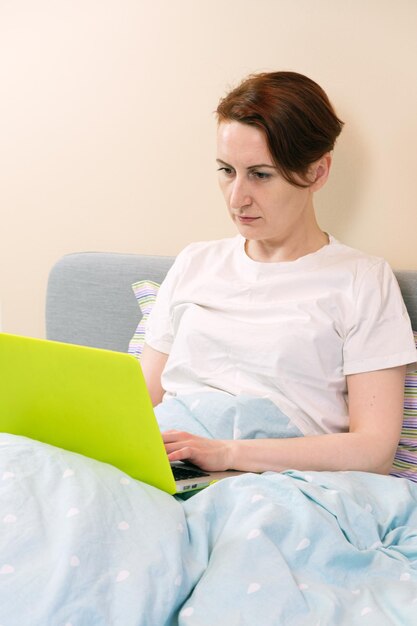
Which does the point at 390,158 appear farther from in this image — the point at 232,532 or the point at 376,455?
the point at 232,532

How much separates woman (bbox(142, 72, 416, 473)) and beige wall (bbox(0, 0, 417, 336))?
21cm

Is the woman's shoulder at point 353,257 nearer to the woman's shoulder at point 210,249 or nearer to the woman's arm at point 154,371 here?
the woman's shoulder at point 210,249

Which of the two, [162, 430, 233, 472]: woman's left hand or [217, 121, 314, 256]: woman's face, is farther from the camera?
[217, 121, 314, 256]: woman's face

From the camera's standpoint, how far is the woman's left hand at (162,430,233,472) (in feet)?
4.61

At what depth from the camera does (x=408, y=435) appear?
169 centimetres

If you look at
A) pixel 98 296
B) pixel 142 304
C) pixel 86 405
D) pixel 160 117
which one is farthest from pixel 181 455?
pixel 160 117

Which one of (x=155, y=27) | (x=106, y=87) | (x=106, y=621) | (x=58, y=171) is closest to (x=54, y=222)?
(x=58, y=171)

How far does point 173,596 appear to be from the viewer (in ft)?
3.42

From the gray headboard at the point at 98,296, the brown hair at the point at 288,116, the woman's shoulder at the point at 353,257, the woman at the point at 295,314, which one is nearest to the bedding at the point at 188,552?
the woman at the point at 295,314

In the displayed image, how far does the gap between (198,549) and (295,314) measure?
2.10 ft

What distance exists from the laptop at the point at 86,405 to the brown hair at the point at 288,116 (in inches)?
24.9

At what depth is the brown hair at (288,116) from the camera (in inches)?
64.7

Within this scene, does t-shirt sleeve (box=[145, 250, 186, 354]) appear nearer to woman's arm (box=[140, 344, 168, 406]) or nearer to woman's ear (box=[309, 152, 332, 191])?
woman's arm (box=[140, 344, 168, 406])

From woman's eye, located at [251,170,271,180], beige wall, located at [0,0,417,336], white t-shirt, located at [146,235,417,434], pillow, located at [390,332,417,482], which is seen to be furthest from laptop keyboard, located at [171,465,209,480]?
beige wall, located at [0,0,417,336]
